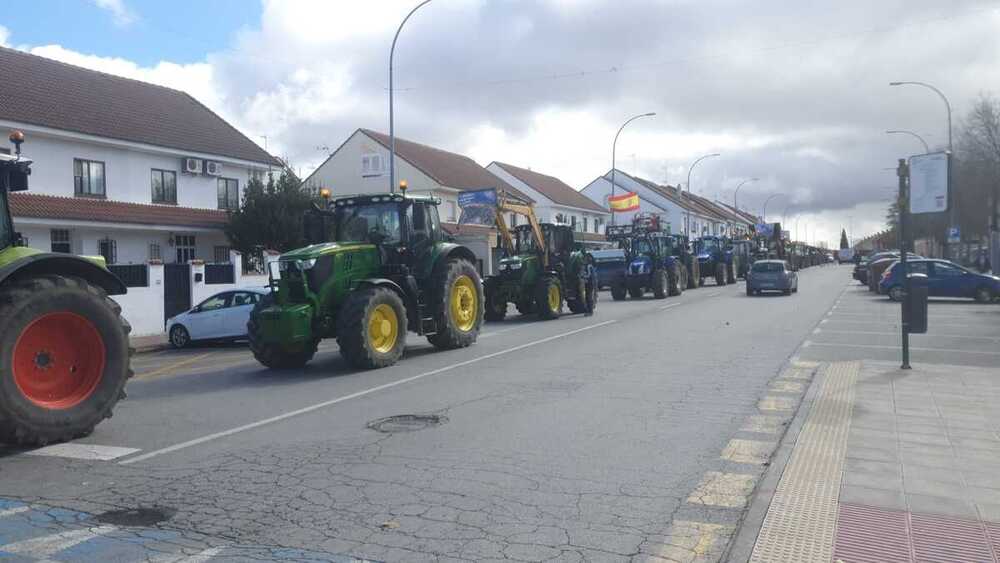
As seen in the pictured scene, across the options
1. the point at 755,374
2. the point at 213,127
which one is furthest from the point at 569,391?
the point at 213,127

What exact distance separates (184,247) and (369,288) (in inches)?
743

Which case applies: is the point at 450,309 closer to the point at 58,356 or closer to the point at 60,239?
the point at 58,356

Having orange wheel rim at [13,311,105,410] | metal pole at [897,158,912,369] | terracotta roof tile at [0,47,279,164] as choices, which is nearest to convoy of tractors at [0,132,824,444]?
orange wheel rim at [13,311,105,410]

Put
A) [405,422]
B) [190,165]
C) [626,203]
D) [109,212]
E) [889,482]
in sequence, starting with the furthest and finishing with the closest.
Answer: [626,203]
[190,165]
[109,212]
[405,422]
[889,482]

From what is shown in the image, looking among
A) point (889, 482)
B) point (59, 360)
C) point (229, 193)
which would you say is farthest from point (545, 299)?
point (229, 193)

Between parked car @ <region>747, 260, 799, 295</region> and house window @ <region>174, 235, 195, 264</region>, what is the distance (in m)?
20.7

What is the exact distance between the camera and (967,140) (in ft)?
147

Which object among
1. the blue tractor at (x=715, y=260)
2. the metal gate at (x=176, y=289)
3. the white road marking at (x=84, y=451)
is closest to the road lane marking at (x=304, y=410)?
the white road marking at (x=84, y=451)

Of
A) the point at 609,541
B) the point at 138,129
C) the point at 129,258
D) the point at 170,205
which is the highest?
the point at 138,129

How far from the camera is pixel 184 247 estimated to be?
2880cm

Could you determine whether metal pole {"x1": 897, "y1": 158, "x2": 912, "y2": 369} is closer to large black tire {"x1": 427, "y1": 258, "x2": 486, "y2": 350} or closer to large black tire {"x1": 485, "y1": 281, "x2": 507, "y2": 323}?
large black tire {"x1": 427, "y1": 258, "x2": 486, "y2": 350}

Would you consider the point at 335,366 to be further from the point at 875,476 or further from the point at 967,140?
the point at 967,140

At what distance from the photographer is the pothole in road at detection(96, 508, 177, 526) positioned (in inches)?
213

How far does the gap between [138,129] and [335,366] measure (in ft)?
63.2
